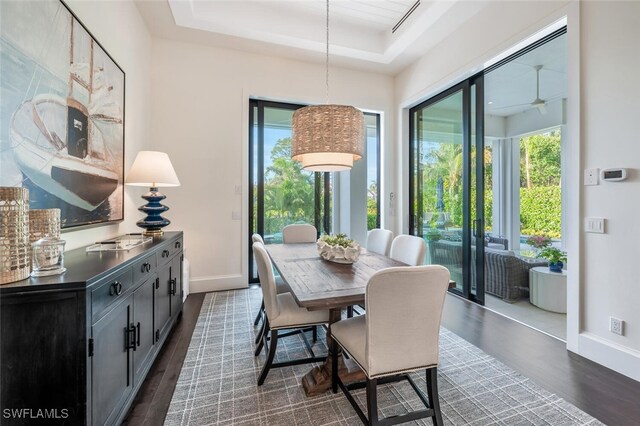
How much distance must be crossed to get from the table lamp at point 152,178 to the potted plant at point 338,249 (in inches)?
59.7

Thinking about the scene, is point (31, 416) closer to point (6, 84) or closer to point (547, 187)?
point (6, 84)

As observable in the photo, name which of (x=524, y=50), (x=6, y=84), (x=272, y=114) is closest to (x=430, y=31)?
(x=524, y=50)

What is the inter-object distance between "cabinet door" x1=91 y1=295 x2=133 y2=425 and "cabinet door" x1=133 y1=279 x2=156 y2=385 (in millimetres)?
102

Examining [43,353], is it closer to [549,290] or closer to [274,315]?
[274,315]

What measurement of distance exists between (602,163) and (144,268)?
3.34 meters

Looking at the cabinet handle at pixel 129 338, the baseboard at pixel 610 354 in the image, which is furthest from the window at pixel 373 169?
the cabinet handle at pixel 129 338

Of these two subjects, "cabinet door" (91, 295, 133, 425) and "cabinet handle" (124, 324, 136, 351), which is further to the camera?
"cabinet handle" (124, 324, 136, 351)

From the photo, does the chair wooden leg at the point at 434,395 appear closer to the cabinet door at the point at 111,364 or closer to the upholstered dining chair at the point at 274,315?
the upholstered dining chair at the point at 274,315

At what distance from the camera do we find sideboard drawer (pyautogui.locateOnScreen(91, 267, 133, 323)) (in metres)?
1.22

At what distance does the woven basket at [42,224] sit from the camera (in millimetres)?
1302

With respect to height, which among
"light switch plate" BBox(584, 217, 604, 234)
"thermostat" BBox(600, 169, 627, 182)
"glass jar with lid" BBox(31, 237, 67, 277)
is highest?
"thermostat" BBox(600, 169, 627, 182)

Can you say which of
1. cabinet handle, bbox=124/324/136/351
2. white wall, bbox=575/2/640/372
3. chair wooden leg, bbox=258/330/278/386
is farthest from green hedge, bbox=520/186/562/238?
cabinet handle, bbox=124/324/136/351

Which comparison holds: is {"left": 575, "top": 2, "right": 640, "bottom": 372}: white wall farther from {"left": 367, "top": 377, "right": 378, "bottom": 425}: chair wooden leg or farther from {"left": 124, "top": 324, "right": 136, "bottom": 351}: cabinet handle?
{"left": 124, "top": 324, "right": 136, "bottom": 351}: cabinet handle

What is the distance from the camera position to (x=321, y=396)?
180cm
